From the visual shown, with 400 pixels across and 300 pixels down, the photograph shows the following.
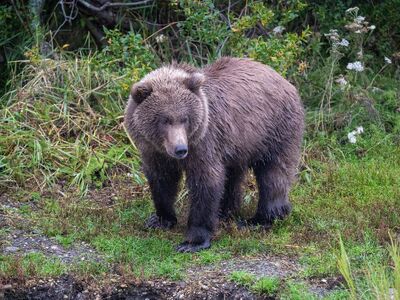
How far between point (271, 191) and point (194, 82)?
1.27 meters

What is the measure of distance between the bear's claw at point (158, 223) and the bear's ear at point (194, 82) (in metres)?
1.24

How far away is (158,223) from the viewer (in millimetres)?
7328

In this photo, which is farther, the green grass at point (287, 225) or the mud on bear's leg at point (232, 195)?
the mud on bear's leg at point (232, 195)

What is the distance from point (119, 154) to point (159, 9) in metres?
2.35

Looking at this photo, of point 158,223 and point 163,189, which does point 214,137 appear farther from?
point 158,223

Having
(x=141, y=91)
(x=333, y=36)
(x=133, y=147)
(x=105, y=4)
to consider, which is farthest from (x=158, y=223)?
(x=105, y=4)

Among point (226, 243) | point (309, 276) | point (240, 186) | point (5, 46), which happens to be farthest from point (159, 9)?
point (309, 276)

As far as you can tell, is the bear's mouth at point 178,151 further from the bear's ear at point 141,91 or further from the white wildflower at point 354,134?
the white wildflower at point 354,134

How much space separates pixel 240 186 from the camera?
7535 mm

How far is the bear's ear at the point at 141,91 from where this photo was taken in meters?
6.53

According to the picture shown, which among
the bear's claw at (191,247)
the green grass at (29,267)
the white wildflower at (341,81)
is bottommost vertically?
the bear's claw at (191,247)

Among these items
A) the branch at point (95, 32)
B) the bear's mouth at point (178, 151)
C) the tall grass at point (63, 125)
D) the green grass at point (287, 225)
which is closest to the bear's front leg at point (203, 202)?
the green grass at point (287, 225)

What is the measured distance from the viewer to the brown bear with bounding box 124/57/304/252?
6539 mm

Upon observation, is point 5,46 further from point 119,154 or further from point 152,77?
point 152,77
